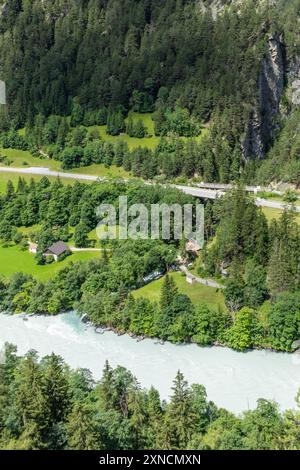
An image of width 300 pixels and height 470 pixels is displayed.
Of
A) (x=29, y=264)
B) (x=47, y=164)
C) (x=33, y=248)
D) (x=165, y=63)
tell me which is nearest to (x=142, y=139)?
(x=47, y=164)

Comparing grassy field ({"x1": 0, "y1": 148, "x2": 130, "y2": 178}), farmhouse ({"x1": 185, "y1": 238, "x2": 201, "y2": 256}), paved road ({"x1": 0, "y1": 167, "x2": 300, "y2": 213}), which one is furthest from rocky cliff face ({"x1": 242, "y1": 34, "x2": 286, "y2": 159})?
farmhouse ({"x1": 185, "y1": 238, "x2": 201, "y2": 256})

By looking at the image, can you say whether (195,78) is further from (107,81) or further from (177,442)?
(177,442)

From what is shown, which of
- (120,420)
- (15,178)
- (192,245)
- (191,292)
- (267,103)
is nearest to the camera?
(120,420)

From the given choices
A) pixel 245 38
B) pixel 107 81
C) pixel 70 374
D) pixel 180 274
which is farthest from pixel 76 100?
pixel 70 374

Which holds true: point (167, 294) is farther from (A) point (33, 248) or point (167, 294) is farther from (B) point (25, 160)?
(B) point (25, 160)

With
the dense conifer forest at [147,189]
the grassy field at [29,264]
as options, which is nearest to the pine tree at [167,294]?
the dense conifer forest at [147,189]

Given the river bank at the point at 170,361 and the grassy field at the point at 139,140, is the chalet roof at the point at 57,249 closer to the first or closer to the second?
the river bank at the point at 170,361

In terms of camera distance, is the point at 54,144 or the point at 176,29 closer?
the point at 54,144
